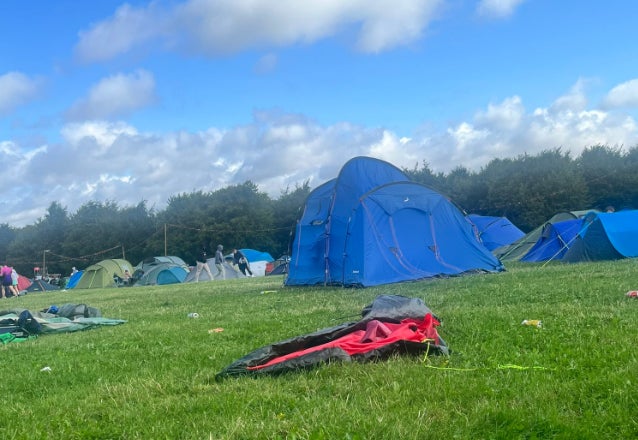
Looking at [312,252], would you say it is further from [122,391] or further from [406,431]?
[406,431]

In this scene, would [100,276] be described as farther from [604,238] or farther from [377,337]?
[377,337]

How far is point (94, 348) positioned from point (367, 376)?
3991 millimetres

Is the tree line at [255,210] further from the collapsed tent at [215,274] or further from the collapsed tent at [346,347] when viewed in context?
the collapsed tent at [346,347]

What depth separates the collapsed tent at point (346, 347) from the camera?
4668mm

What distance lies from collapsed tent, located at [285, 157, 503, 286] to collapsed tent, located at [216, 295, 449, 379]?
25.7 ft

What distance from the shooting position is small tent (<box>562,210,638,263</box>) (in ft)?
50.9

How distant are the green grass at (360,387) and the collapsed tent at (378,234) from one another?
6467 millimetres

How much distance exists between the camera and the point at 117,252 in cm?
6334

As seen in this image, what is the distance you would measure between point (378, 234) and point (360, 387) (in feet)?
32.6

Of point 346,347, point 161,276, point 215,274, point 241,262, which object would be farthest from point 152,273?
point 346,347

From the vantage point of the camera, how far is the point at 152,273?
115ft

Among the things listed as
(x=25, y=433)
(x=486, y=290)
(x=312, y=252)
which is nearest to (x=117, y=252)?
(x=312, y=252)

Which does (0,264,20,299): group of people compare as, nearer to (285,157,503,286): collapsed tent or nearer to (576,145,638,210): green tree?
(285,157,503,286): collapsed tent

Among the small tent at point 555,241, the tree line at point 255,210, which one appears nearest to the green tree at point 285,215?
the tree line at point 255,210
